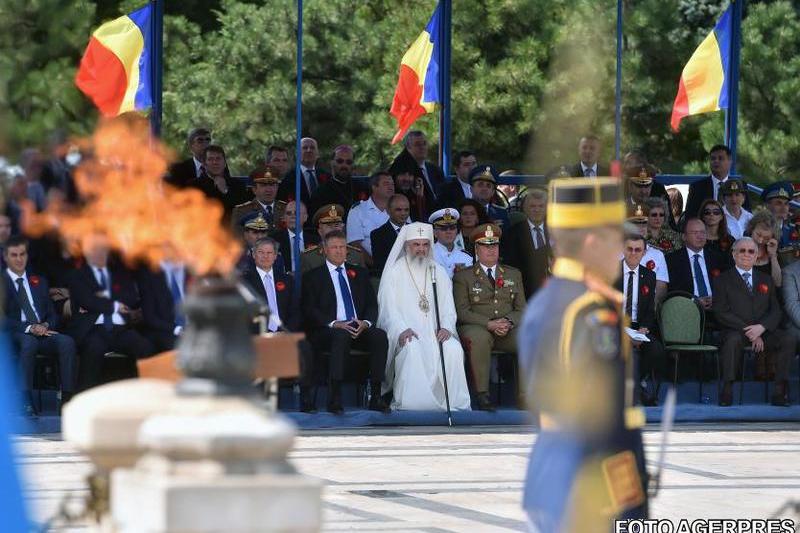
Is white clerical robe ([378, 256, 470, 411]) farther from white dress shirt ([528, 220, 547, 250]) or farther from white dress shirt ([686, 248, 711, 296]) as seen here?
white dress shirt ([686, 248, 711, 296])

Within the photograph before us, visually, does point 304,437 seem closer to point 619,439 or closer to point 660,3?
point 619,439

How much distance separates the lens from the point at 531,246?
1630 cm

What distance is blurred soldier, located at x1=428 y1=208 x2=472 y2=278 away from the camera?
52.2 ft

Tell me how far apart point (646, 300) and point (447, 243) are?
179 cm

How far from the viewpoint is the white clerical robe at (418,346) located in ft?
50.0

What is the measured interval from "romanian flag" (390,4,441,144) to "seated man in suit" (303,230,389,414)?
2860 mm

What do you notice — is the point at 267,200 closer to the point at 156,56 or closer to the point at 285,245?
the point at 285,245

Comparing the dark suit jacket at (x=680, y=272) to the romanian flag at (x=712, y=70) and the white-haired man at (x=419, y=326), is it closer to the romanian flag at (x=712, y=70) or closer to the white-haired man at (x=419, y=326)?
the white-haired man at (x=419, y=326)

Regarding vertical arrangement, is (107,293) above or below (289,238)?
→ below

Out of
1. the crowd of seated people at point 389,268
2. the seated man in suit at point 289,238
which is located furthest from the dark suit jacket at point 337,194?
the seated man in suit at point 289,238

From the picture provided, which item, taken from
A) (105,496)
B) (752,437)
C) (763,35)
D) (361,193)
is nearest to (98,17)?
(763,35)

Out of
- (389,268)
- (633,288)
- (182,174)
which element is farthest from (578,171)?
(182,174)

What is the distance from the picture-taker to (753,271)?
52.7 feet

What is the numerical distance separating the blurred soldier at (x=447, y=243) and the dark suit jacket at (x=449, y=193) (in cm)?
91
